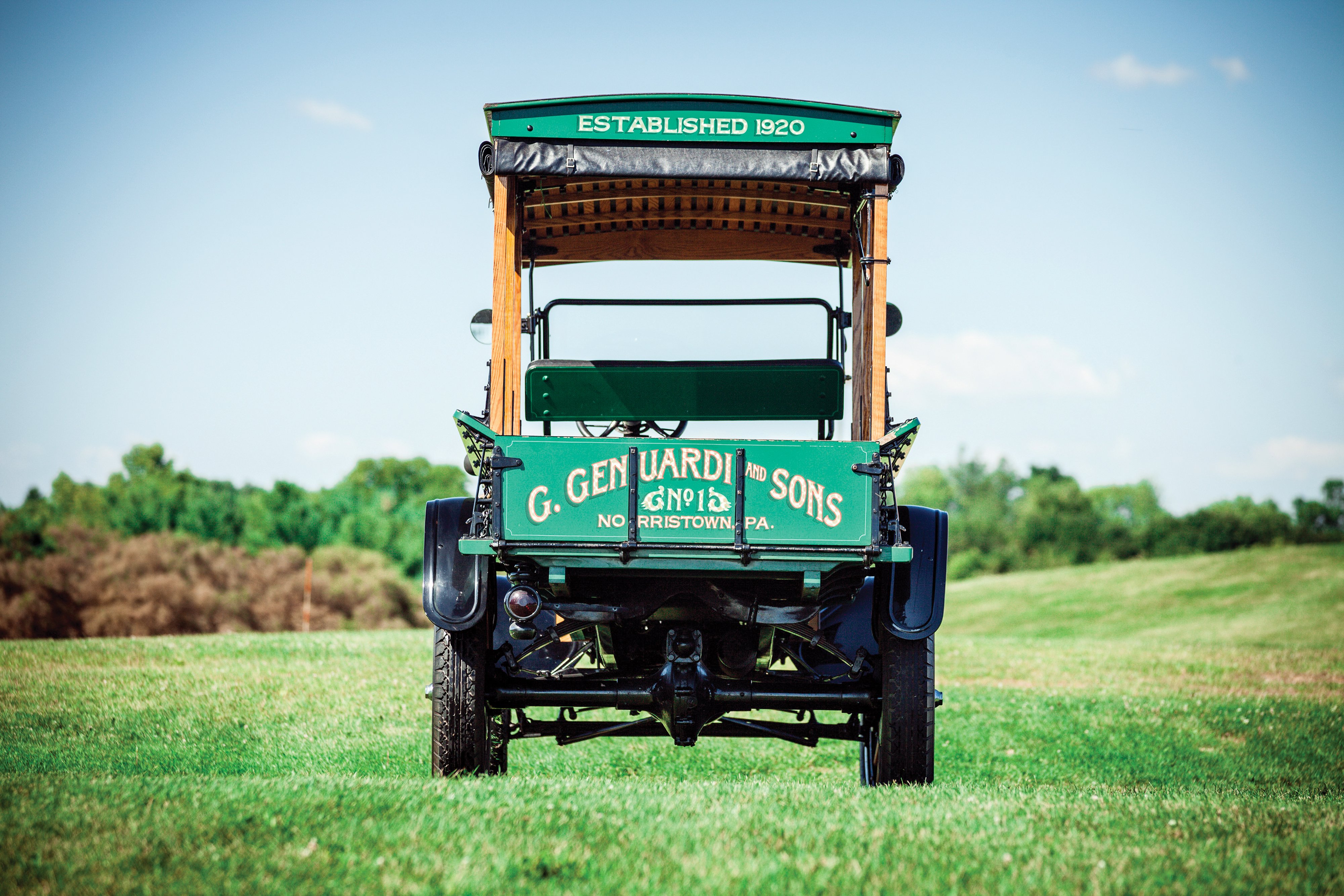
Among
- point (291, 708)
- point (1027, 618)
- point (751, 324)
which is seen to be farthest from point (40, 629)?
point (751, 324)

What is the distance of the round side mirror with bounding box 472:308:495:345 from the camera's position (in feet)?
21.6

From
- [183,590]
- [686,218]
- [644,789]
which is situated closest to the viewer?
[644,789]

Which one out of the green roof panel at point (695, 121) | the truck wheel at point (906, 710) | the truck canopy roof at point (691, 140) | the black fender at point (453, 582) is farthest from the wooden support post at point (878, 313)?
the black fender at point (453, 582)

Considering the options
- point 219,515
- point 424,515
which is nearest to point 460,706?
point 424,515

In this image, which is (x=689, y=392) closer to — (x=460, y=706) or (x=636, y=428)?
(x=636, y=428)

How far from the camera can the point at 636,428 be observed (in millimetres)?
6609

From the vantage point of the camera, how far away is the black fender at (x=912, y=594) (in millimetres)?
5762

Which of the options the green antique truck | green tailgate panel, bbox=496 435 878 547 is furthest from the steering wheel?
green tailgate panel, bbox=496 435 878 547

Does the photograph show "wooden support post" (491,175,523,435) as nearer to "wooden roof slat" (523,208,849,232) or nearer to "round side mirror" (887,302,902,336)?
"wooden roof slat" (523,208,849,232)

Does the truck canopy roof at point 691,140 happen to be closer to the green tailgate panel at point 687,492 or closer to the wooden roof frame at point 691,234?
the wooden roof frame at point 691,234

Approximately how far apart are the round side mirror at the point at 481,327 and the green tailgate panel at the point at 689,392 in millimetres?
444

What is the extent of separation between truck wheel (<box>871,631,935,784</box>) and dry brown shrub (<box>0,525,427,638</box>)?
3119 centimetres

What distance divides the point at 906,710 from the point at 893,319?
2243mm

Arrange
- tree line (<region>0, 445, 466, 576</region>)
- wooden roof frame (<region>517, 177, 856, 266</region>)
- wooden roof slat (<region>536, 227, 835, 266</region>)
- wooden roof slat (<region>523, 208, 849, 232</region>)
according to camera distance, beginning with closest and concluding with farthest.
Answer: wooden roof frame (<region>517, 177, 856, 266</region>), wooden roof slat (<region>523, 208, 849, 232</region>), wooden roof slat (<region>536, 227, 835, 266</region>), tree line (<region>0, 445, 466, 576</region>)
